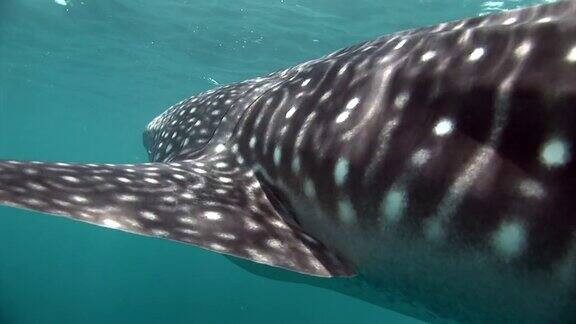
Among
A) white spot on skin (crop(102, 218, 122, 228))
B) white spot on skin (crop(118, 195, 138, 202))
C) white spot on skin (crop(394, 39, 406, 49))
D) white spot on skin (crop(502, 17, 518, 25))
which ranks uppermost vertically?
white spot on skin (crop(502, 17, 518, 25))

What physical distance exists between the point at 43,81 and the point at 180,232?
36.6 meters

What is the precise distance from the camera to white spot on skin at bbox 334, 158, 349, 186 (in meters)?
2.96

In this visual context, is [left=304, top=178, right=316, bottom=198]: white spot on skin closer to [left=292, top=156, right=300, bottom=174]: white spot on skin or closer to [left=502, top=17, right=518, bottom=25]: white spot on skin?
[left=292, top=156, right=300, bottom=174]: white spot on skin

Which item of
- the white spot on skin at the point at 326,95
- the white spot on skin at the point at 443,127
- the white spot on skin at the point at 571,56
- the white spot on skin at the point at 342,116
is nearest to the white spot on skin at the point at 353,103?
the white spot on skin at the point at 342,116

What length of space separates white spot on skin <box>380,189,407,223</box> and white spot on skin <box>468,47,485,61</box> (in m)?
0.73

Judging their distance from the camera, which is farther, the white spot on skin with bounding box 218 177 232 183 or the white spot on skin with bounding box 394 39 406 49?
the white spot on skin with bounding box 218 177 232 183

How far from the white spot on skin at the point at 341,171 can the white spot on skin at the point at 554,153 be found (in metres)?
1.08

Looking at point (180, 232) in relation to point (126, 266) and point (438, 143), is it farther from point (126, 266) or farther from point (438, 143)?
point (126, 266)

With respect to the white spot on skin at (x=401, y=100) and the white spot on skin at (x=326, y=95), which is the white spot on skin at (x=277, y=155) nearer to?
the white spot on skin at (x=326, y=95)

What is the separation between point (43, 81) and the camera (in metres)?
35.6

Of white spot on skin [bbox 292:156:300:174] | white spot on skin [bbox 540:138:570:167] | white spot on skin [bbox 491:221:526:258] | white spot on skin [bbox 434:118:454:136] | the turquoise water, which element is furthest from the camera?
the turquoise water

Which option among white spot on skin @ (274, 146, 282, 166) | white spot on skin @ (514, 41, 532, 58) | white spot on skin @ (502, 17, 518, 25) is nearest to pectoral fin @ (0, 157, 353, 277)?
white spot on skin @ (274, 146, 282, 166)

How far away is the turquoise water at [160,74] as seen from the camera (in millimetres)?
19375

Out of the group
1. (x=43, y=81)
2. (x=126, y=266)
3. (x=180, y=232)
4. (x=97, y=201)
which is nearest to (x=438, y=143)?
(x=180, y=232)
